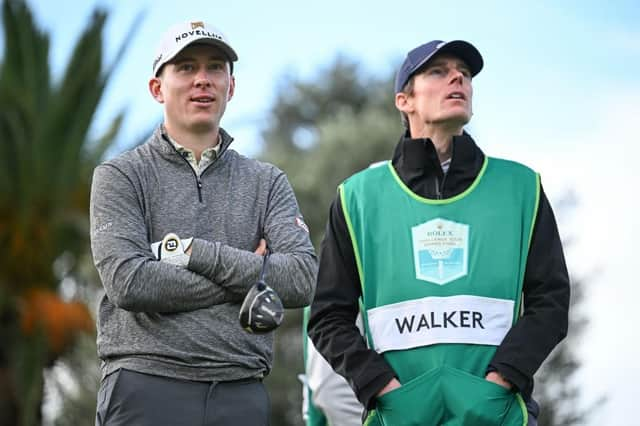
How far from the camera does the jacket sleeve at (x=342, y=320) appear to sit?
4883mm

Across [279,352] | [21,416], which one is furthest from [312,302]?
[279,352]

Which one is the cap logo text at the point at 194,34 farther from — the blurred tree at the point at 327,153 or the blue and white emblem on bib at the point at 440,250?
the blurred tree at the point at 327,153

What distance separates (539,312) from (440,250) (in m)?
0.47

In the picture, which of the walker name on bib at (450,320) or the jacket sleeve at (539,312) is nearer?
the jacket sleeve at (539,312)

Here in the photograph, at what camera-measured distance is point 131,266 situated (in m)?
4.53

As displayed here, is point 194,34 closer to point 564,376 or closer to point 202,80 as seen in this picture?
point 202,80

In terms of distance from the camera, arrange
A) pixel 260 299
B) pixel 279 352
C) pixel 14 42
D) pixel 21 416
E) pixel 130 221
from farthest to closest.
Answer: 1. pixel 279 352
2. pixel 14 42
3. pixel 21 416
4. pixel 130 221
5. pixel 260 299

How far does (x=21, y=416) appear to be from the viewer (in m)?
18.8

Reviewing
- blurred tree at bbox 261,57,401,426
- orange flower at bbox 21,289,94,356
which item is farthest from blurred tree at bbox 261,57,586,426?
orange flower at bbox 21,289,94,356

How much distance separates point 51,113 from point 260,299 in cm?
1699

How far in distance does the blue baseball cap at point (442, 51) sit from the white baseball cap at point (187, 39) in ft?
2.79

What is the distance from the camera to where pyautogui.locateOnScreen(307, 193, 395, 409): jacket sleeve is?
4883 millimetres

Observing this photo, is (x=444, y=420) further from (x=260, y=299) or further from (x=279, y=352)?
(x=279, y=352)

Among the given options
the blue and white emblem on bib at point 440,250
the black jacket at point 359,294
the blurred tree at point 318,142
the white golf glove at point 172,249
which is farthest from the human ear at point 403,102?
the blurred tree at point 318,142
